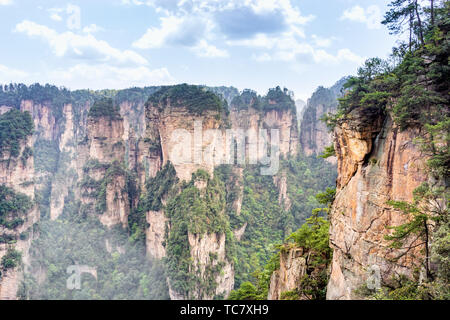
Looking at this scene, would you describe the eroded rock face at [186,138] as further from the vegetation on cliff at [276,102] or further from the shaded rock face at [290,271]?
the vegetation on cliff at [276,102]

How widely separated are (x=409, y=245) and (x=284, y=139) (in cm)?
5662

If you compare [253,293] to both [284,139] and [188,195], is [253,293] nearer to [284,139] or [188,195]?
[188,195]

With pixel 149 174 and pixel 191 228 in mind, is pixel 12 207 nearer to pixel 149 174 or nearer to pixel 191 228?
pixel 149 174

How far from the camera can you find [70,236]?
43281 millimetres

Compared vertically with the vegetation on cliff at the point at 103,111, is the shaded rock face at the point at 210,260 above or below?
below

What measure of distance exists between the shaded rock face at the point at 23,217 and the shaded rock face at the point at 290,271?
3006cm

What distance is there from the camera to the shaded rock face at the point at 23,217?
3167 cm

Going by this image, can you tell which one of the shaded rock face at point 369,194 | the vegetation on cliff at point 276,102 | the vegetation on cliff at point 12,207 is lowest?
the vegetation on cliff at point 12,207

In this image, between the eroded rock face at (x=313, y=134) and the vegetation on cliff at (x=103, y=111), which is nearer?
the vegetation on cliff at (x=103, y=111)

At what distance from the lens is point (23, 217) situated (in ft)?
119

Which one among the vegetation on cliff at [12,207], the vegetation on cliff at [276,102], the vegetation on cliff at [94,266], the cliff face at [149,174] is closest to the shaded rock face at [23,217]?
the cliff face at [149,174]

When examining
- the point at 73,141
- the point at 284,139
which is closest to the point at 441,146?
the point at 284,139

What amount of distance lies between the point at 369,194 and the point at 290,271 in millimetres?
5466
